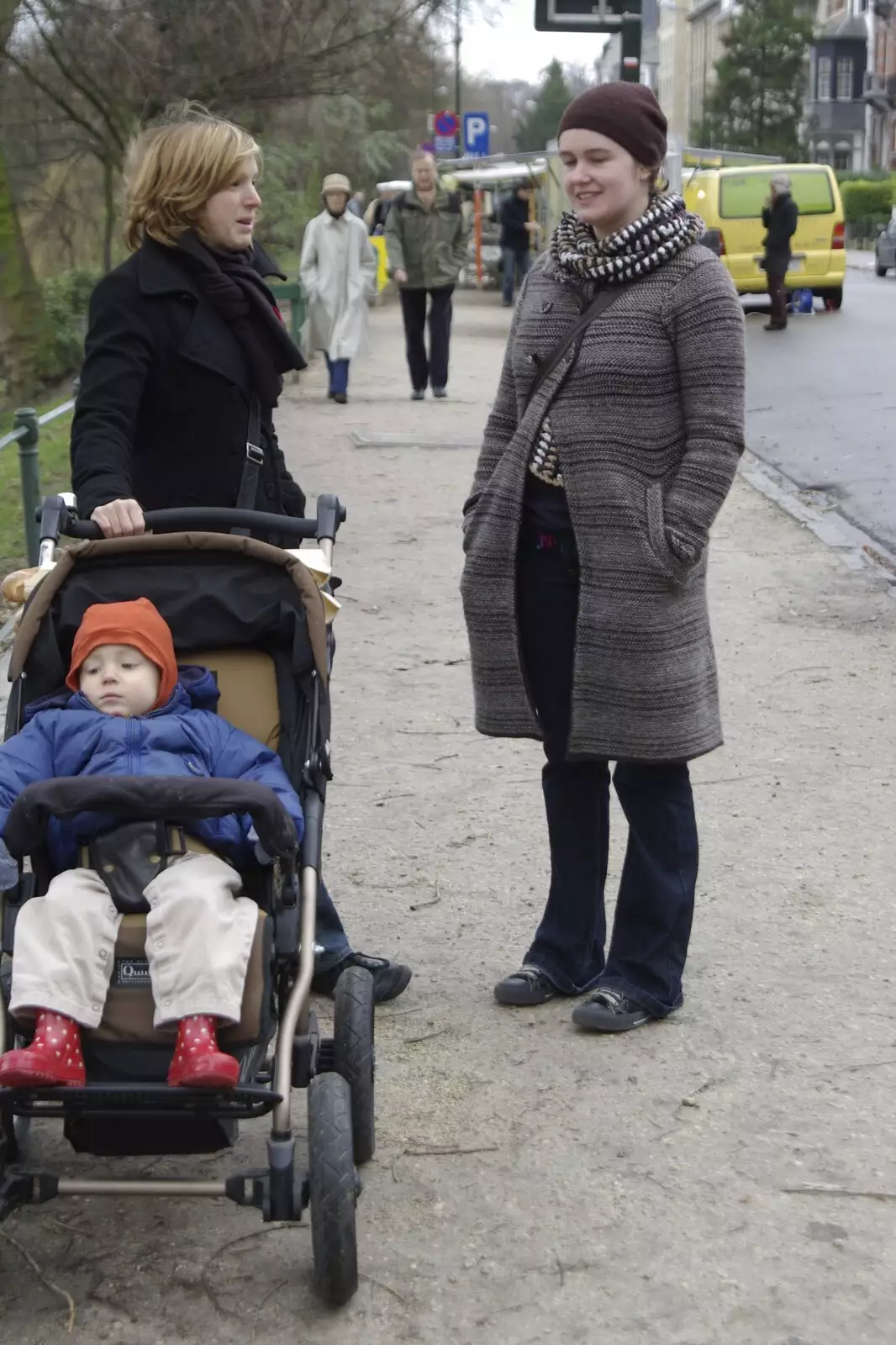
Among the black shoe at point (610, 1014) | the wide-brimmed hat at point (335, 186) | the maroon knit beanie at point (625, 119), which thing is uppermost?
the maroon knit beanie at point (625, 119)

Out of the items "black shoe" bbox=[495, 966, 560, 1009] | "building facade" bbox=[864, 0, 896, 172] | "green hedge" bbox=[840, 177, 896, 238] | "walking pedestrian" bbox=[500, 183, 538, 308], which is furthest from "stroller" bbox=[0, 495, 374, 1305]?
"building facade" bbox=[864, 0, 896, 172]

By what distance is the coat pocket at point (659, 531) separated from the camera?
4.06m

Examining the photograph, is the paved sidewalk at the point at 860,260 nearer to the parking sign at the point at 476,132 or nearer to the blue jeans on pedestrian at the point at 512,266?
the parking sign at the point at 476,132

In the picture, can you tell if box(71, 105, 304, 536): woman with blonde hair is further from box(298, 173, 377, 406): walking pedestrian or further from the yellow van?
the yellow van

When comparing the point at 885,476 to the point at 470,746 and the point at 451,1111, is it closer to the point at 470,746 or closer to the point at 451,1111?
the point at 470,746

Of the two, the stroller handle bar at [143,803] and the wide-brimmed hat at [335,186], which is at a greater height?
the wide-brimmed hat at [335,186]

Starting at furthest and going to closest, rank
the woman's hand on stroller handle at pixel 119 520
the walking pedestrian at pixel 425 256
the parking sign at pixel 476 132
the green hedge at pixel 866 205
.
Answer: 1. the green hedge at pixel 866 205
2. the parking sign at pixel 476 132
3. the walking pedestrian at pixel 425 256
4. the woman's hand on stroller handle at pixel 119 520

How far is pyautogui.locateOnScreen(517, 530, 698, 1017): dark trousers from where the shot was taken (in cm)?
431

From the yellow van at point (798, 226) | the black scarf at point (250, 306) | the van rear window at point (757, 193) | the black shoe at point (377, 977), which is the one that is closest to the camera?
the black scarf at point (250, 306)

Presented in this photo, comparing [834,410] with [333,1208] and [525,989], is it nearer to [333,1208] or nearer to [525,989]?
[525,989]

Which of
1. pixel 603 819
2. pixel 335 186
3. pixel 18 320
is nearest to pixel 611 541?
pixel 603 819

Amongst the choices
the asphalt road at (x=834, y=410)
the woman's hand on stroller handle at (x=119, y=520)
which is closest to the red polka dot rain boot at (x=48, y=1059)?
the woman's hand on stroller handle at (x=119, y=520)

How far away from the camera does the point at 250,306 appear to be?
169 inches

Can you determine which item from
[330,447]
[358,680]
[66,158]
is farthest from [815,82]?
[358,680]
